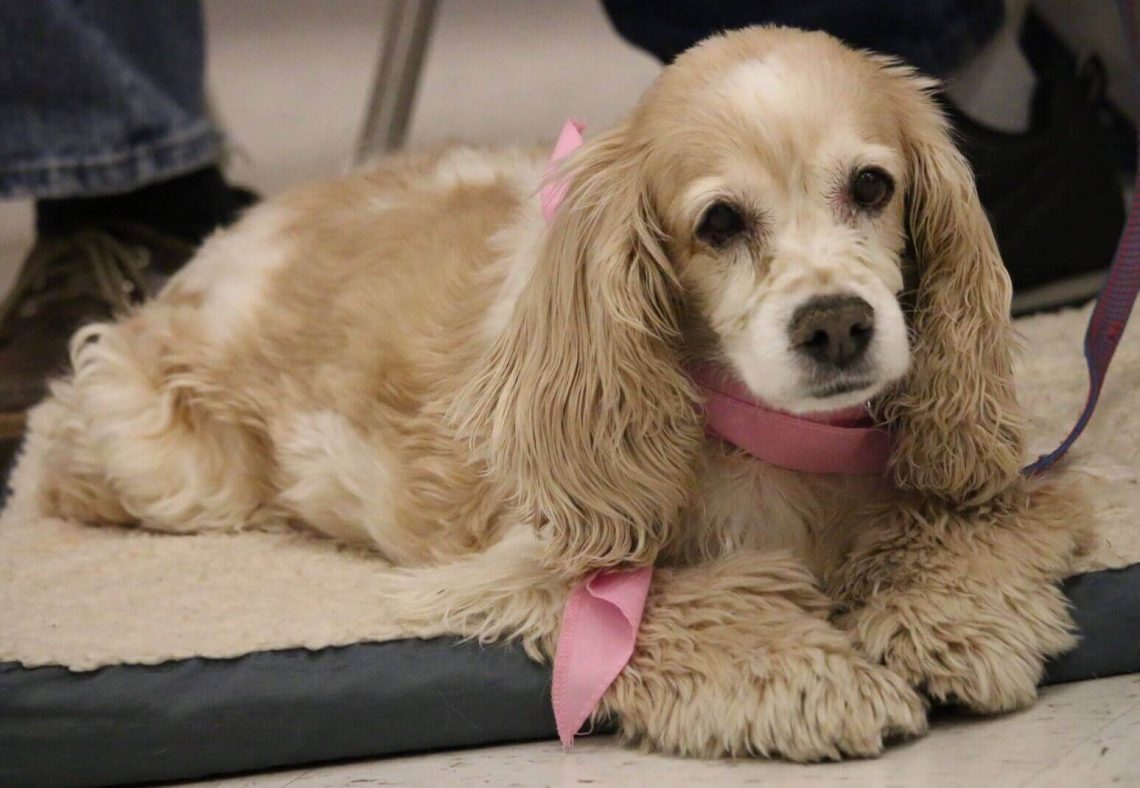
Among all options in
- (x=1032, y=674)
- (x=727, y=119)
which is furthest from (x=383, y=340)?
(x=1032, y=674)

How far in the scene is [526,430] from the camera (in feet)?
4.93

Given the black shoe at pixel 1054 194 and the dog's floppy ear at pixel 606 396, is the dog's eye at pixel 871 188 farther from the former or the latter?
the black shoe at pixel 1054 194

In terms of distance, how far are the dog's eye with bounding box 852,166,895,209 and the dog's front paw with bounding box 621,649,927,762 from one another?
460 millimetres

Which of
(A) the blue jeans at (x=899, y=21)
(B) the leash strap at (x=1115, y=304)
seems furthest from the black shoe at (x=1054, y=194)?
(B) the leash strap at (x=1115, y=304)

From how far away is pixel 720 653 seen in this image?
1.42m

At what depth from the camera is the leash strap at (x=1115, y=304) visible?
1.59 m

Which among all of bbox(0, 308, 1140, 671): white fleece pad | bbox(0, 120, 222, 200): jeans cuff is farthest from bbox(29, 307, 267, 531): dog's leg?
bbox(0, 120, 222, 200): jeans cuff

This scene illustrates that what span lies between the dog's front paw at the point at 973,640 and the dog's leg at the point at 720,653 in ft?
0.11

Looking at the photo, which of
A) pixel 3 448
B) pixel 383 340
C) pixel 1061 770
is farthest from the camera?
pixel 3 448

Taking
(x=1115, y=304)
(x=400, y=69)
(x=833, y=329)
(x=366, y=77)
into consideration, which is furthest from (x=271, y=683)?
(x=366, y=77)

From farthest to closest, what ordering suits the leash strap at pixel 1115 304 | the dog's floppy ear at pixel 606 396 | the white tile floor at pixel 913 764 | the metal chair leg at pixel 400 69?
1. the metal chair leg at pixel 400 69
2. the leash strap at pixel 1115 304
3. the dog's floppy ear at pixel 606 396
4. the white tile floor at pixel 913 764

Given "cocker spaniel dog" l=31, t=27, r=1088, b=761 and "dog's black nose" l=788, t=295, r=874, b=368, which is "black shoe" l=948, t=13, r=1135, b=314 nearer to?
"cocker spaniel dog" l=31, t=27, r=1088, b=761

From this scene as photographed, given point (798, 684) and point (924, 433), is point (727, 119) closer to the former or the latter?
point (924, 433)

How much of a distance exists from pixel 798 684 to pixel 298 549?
83 centimetres
